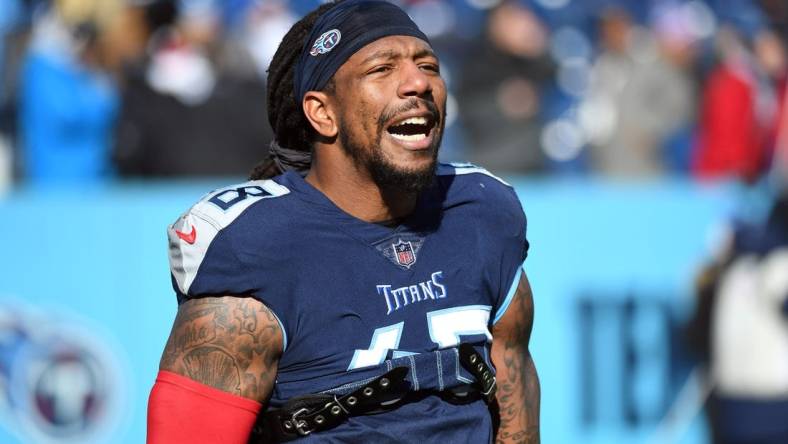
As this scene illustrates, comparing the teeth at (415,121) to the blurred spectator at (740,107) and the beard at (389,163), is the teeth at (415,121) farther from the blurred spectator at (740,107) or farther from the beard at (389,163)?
the blurred spectator at (740,107)

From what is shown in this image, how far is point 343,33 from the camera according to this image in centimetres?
310

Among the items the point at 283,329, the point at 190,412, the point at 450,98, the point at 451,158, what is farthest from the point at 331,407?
the point at 450,98

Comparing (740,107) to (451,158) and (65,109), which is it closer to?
(451,158)

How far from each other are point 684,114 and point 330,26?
5808mm

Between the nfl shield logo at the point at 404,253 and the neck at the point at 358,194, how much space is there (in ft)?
0.30

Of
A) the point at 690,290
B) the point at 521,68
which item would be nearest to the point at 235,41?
the point at 521,68

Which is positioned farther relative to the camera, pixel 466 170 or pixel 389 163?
pixel 466 170

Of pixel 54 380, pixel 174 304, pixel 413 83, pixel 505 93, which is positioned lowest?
pixel 54 380

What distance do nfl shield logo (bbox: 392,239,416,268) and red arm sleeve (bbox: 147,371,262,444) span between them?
507 millimetres

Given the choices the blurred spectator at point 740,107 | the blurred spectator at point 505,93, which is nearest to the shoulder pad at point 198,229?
the blurred spectator at point 505,93

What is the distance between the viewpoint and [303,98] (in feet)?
10.5

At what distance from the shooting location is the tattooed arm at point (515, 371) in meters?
3.30

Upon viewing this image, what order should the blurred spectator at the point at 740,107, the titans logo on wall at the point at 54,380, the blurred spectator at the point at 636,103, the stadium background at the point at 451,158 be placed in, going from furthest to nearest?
1. the blurred spectator at the point at 636,103
2. the blurred spectator at the point at 740,107
3. the stadium background at the point at 451,158
4. the titans logo on wall at the point at 54,380

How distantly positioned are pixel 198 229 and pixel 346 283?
1.20 feet
